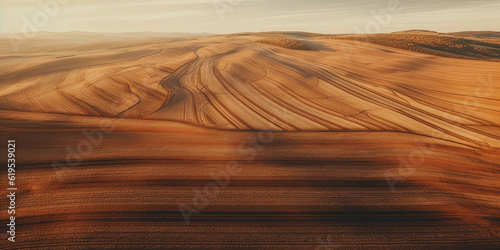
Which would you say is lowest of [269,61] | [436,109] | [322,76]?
[436,109]

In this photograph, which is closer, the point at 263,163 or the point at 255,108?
the point at 263,163

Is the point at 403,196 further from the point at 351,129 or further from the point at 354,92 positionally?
the point at 354,92

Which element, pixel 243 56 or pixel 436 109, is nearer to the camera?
pixel 436 109

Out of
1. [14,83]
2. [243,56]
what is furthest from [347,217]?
[14,83]

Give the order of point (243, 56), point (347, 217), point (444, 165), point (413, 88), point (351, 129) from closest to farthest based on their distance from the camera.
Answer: point (347, 217) → point (444, 165) → point (351, 129) → point (413, 88) → point (243, 56)

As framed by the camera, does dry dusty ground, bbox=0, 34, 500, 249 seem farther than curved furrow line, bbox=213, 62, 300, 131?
No

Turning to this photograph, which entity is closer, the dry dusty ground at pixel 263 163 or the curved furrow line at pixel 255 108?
the dry dusty ground at pixel 263 163

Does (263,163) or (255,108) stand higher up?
(255,108)

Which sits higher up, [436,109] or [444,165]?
[436,109]
